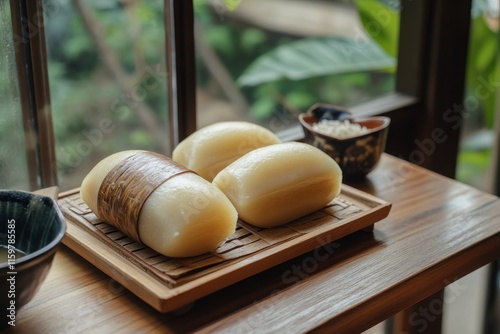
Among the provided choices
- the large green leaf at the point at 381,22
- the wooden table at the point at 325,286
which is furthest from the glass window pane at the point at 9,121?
the large green leaf at the point at 381,22

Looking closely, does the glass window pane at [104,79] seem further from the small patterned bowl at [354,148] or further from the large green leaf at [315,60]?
the large green leaf at [315,60]

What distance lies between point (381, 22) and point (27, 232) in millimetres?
1136

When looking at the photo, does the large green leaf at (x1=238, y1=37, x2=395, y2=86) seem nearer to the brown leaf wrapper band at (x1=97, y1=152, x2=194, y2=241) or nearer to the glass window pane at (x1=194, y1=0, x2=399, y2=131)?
the glass window pane at (x1=194, y1=0, x2=399, y2=131)

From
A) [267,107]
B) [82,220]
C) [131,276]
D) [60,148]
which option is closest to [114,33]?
[60,148]

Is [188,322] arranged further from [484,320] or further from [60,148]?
[484,320]

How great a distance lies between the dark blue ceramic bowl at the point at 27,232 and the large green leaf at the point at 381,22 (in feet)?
3.56

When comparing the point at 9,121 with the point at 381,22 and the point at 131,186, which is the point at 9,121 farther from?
the point at 381,22

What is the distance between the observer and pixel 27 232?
870 mm

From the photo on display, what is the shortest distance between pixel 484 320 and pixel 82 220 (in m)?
1.57

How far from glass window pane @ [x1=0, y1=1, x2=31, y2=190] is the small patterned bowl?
486 mm

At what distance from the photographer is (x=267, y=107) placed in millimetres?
1979

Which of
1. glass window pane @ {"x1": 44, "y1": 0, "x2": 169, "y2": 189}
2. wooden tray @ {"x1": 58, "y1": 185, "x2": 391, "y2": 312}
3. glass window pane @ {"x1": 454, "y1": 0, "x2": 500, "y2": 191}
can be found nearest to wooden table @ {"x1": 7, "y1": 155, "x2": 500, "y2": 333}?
wooden tray @ {"x1": 58, "y1": 185, "x2": 391, "y2": 312}

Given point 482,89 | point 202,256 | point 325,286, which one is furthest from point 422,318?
point 482,89

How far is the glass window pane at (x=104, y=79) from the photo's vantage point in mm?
1193
